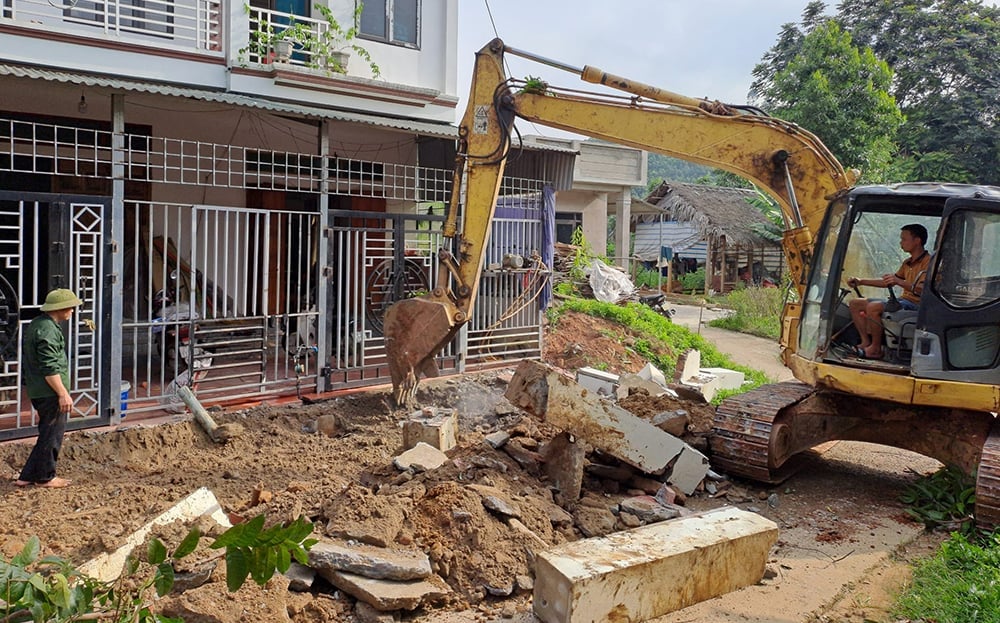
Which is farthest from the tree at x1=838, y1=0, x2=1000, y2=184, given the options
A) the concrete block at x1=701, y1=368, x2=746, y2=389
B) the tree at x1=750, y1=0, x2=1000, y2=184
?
the concrete block at x1=701, y1=368, x2=746, y2=389

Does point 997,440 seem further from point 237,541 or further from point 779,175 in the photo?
point 237,541

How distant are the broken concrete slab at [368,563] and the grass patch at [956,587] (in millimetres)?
2856

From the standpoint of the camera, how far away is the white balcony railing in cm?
920

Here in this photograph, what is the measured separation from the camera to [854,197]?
21.6 feet

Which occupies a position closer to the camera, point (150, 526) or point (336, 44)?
point (150, 526)

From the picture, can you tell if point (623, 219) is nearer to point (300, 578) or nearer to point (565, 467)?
point (565, 467)

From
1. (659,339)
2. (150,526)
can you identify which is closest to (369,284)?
(150,526)

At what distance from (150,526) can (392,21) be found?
30.6ft

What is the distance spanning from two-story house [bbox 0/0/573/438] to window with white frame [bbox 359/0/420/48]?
0.03 meters

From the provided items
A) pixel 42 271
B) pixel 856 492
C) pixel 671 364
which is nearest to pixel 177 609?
pixel 856 492

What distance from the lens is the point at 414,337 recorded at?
7.38m

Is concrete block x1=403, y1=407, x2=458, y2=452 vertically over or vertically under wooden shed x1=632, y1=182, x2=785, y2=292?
under

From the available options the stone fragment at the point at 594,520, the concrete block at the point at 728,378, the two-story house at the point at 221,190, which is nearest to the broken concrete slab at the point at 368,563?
the stone fragment at the point at 594,520

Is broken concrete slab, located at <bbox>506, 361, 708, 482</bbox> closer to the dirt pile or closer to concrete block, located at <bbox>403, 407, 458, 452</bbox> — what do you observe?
the dirt pile
